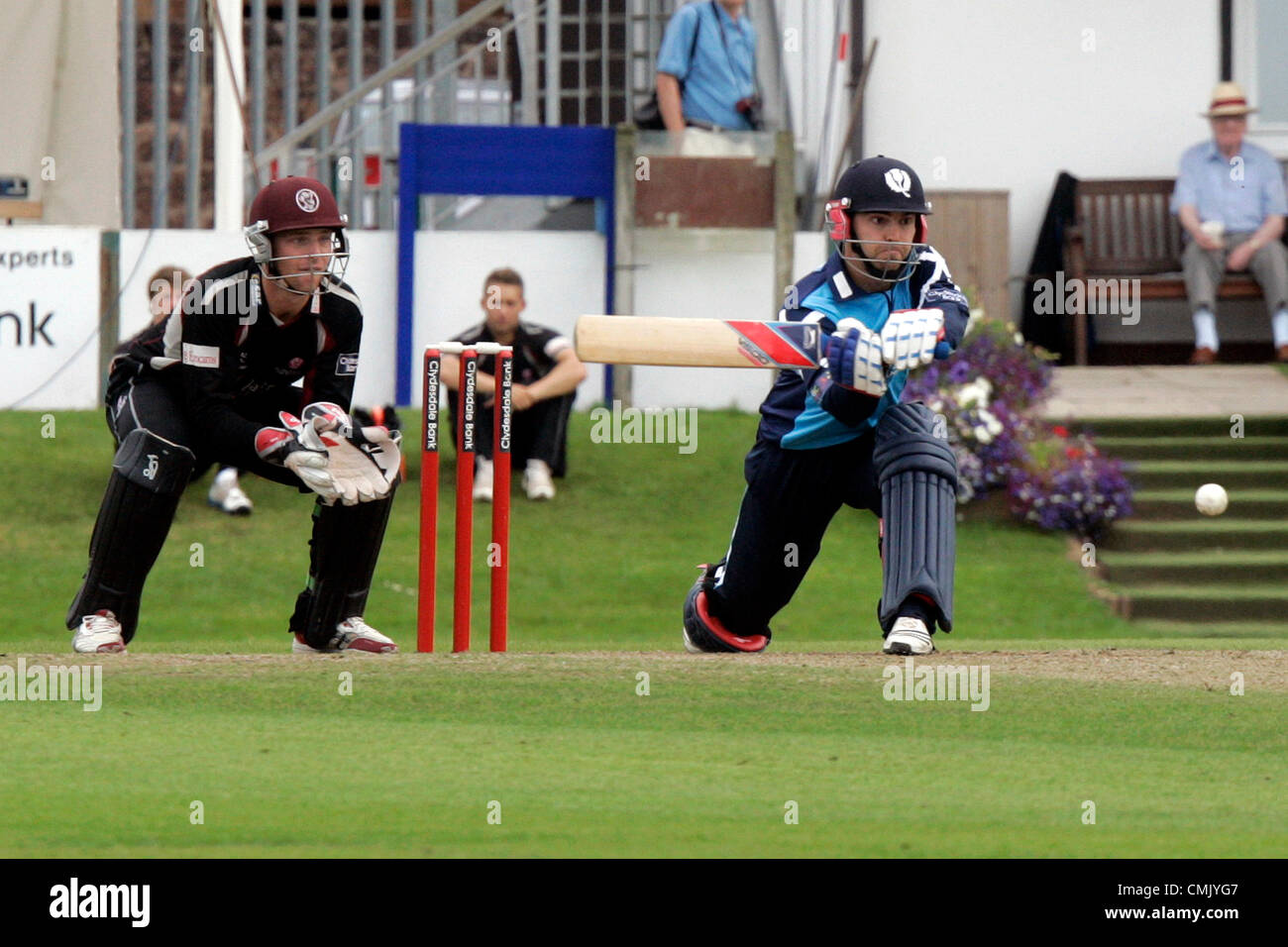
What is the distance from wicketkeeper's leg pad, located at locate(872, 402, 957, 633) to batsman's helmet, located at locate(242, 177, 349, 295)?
2.10m

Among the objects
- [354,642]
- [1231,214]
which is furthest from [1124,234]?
[354,642]

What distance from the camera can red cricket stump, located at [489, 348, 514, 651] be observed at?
8.33 meters

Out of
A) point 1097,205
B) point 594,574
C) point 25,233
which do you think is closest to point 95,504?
point 25,233

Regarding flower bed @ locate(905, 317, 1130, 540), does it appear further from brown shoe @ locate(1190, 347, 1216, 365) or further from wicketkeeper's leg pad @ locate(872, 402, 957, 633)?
wicketkeeper's leg pad @ locate(872, 402, 957, 633)

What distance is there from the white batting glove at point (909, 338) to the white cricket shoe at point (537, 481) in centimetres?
634

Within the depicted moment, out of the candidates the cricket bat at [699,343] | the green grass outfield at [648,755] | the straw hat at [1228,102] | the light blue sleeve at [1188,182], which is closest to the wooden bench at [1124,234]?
the light blue sleeve at [1188,182]

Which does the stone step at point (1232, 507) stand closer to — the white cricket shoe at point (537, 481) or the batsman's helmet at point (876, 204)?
the white cricket shoe at point (537, 481)

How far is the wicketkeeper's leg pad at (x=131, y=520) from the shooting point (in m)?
7.84

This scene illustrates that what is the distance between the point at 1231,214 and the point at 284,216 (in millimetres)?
9625

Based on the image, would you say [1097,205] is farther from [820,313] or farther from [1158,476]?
[820,313]

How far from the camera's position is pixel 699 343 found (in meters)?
7.28

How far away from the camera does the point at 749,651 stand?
26.7 feet
